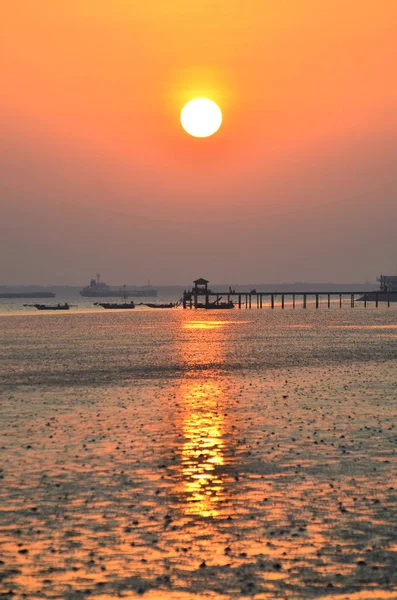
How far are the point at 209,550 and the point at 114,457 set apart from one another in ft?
30.9

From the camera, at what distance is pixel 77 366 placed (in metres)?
60.8

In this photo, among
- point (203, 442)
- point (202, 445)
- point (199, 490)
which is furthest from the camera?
point (203, 442)

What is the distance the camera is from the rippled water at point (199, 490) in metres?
14.9

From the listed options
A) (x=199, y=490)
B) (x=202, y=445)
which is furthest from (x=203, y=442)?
(x=199, y=490)

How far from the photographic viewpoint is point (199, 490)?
20.7 metres

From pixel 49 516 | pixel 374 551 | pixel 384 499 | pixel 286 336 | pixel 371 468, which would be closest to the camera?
pixel 374 551

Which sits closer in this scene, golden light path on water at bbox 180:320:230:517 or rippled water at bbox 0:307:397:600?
rippled water at bbox 0:307:397:600

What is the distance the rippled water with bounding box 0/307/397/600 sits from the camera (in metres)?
14.9

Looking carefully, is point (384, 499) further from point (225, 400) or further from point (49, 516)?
point (225, 400)

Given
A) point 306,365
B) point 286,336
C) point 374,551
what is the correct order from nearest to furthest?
1. point 374,551
2. point 306,365
3. point 286,336

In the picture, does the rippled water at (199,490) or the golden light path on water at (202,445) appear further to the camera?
the golden light path on water at (202,445)

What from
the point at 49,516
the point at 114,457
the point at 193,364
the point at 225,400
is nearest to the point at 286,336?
the point at 193,364

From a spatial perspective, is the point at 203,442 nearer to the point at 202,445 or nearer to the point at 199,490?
the point at 202,445

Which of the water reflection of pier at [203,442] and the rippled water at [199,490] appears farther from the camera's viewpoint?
the water reflection of pier at [203,442]
